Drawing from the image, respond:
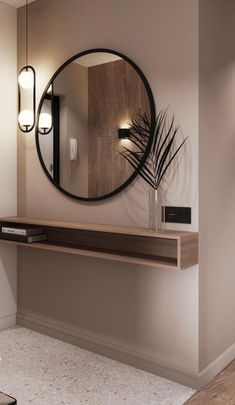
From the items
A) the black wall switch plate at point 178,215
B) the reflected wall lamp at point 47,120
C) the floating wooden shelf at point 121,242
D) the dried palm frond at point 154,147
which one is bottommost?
the floating wooden shelf at point 121,242

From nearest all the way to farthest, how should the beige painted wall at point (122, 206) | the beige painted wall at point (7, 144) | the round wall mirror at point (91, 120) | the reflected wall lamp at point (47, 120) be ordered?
the beige painted wall at point (122, 206), the round wall mirror at point (91, 120), the reflected wall lamp at point (47, 120), the beige painted wall at point (7, 144)

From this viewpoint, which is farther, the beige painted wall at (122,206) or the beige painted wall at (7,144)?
the beige painted wall at (7,144)

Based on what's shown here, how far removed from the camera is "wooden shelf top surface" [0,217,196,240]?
7.57ft

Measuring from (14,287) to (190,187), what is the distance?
6.21 ft

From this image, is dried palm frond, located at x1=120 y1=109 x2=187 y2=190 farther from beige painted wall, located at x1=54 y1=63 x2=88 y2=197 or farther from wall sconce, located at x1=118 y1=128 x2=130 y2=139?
beige painted wall, located at x1=54 y1=63 x2=88 y2=197

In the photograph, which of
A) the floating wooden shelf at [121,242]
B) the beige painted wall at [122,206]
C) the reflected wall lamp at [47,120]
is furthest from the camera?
the reflected wall lamp at [47,120]

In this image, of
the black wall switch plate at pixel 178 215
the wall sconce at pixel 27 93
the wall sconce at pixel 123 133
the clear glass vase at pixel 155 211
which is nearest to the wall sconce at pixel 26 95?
the wall sconce at pixel 27 93

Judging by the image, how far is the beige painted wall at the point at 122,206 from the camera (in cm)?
242

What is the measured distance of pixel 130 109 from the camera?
2.65 meters

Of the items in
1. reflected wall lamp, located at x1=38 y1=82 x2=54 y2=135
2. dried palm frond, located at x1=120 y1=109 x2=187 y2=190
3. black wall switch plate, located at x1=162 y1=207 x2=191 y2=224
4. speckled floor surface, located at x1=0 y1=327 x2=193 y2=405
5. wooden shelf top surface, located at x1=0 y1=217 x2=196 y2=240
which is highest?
reflected wall lamp, located at x1=38 y1=82 x2=54 y2=135

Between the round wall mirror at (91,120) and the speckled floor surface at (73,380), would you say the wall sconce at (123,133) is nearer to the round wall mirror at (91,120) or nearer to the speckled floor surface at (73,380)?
the round wall mirror at (91,120)

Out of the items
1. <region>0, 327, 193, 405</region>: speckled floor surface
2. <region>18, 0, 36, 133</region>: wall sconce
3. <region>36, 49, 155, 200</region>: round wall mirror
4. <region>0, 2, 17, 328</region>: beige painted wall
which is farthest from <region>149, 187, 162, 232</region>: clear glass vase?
<region>0, 2, 17, 328</region>: beige painted wall

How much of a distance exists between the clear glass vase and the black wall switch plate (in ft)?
0.18

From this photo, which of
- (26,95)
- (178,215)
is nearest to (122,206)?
(178,215)
